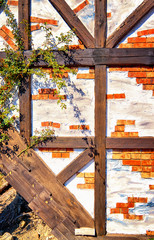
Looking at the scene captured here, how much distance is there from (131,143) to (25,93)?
168 centimetres

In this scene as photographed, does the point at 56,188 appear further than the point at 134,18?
Yes

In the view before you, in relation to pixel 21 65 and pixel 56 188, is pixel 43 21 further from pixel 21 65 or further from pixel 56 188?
pixel 56 188

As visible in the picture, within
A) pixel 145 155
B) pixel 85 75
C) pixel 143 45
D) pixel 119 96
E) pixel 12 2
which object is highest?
pixel 12 2

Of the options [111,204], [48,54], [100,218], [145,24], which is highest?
[145,24]

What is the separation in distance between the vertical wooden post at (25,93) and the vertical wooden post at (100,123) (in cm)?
A: 97

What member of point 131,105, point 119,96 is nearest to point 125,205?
point 131,105

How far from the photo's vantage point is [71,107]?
248 centimetres

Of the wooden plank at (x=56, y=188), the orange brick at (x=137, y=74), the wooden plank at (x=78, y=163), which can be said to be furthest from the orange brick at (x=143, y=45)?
the wooden plank at (x=56, y=188)

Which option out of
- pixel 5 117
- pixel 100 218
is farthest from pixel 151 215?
pixel 5 117

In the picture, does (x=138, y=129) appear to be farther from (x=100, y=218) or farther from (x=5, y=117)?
(x=5, y=117)

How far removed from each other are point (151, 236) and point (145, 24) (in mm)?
3003

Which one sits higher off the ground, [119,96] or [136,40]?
[136,40]

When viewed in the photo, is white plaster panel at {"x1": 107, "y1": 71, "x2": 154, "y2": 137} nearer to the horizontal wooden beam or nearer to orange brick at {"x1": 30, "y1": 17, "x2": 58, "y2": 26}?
the horizontal wooden beam

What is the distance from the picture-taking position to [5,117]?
253 cm
